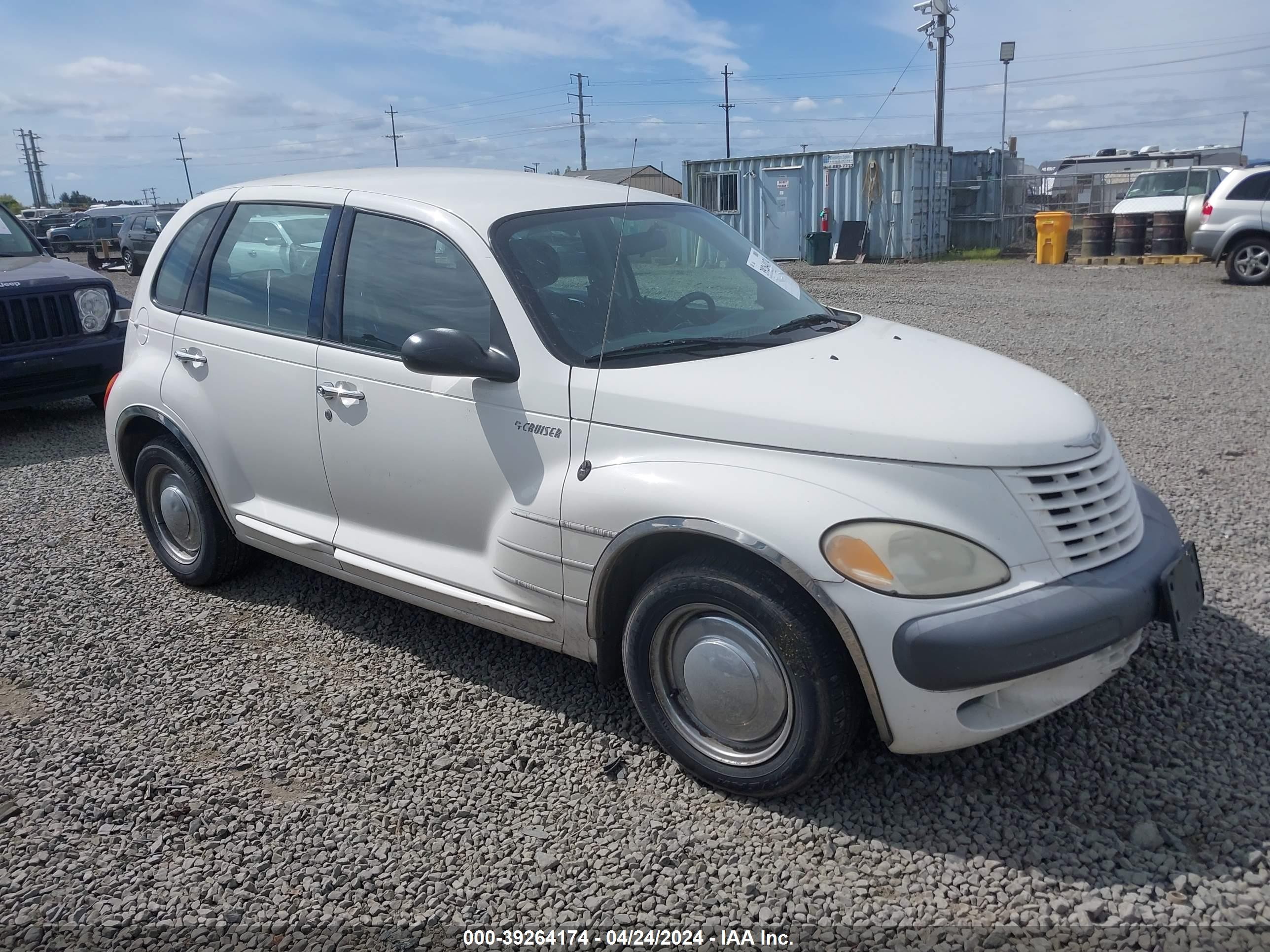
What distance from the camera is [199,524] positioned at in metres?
4.72

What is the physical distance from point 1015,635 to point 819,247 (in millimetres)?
22885

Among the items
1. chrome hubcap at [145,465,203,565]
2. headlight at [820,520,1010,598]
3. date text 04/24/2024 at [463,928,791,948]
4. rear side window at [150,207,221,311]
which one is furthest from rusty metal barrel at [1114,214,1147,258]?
date text 04/24/2024 at [463,928,791,948]

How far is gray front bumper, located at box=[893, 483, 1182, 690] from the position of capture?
8.61 ft

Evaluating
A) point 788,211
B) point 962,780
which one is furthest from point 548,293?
point 788,211

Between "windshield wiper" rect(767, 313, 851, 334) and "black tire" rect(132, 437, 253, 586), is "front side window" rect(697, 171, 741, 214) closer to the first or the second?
"black tire" rect(132, 437, 253, 586)

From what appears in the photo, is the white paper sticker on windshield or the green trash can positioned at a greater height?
the white paper sticker on windshield

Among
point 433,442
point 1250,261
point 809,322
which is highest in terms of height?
point 809,322

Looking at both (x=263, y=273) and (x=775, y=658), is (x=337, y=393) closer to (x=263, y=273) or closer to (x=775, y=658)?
(x=263, y=273)

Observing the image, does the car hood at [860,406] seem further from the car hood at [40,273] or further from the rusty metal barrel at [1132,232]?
the rusty metal barrel at [1132,232]

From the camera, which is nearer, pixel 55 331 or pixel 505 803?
pixel 505 803

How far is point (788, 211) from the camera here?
25766 mm

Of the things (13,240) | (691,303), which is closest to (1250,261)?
(691,303)

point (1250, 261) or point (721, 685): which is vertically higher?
point (1250, 261)

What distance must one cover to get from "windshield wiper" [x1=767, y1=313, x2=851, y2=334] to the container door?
22.2m
